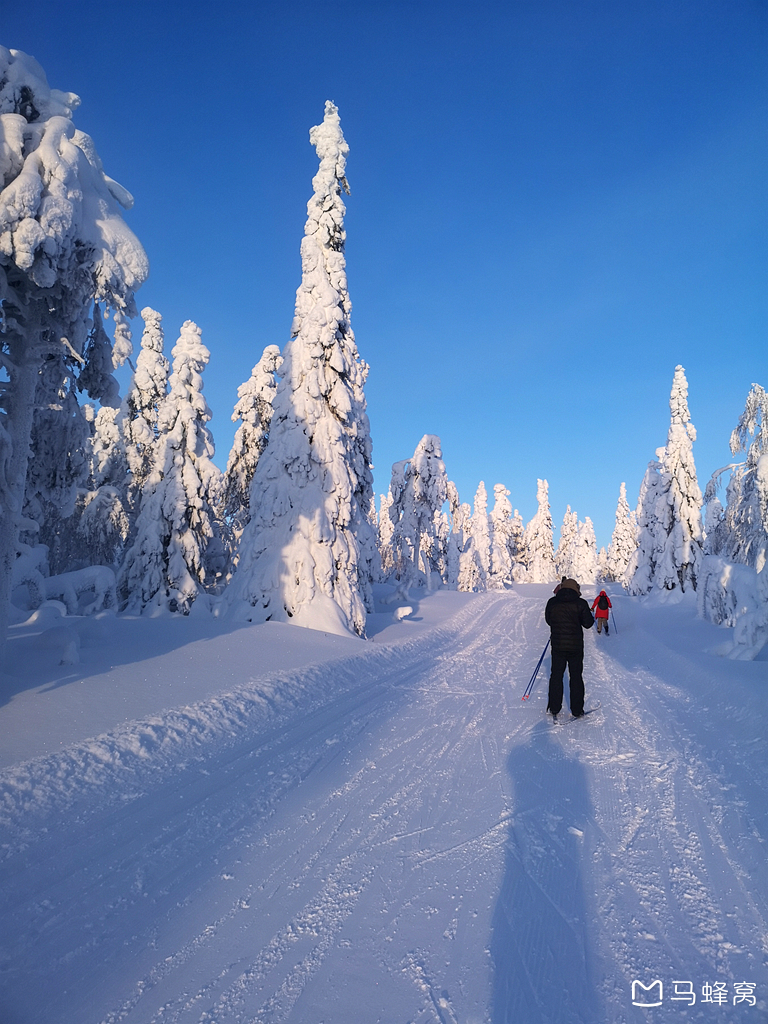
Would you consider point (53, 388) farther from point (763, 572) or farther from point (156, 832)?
point (763, 572)

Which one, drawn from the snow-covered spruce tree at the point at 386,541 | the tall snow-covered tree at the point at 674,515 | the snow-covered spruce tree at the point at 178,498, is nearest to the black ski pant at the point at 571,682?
the snow-covered spruce tree at the point at 178,498

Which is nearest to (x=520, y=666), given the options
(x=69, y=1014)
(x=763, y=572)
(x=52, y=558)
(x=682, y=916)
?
(x=763, y=572)

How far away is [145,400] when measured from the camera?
2391cm

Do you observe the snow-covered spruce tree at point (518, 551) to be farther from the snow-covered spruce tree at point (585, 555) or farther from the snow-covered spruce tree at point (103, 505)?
the snow-covered spruce tree at point (103, 505)

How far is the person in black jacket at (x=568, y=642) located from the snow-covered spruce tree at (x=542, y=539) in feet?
231

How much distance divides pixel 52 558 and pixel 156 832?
2353cm

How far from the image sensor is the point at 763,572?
9758mm

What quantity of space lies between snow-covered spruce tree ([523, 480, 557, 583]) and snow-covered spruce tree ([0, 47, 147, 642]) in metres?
73.0

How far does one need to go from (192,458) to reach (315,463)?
663 cm

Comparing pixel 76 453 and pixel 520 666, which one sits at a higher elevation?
pixel 76 453

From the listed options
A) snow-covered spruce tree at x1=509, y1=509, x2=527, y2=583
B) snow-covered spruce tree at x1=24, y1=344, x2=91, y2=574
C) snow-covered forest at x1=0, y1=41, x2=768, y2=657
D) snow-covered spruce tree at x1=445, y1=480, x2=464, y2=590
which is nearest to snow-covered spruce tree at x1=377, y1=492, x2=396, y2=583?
snow-covered spruce tree at x1=445, y1=480, x2=464, y2=590

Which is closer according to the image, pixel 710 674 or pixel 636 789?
pixel 636 789

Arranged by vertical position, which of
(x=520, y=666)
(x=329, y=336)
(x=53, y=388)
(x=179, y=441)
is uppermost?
(x=329, y=336)

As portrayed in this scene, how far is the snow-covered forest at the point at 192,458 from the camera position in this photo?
21.1 feet
